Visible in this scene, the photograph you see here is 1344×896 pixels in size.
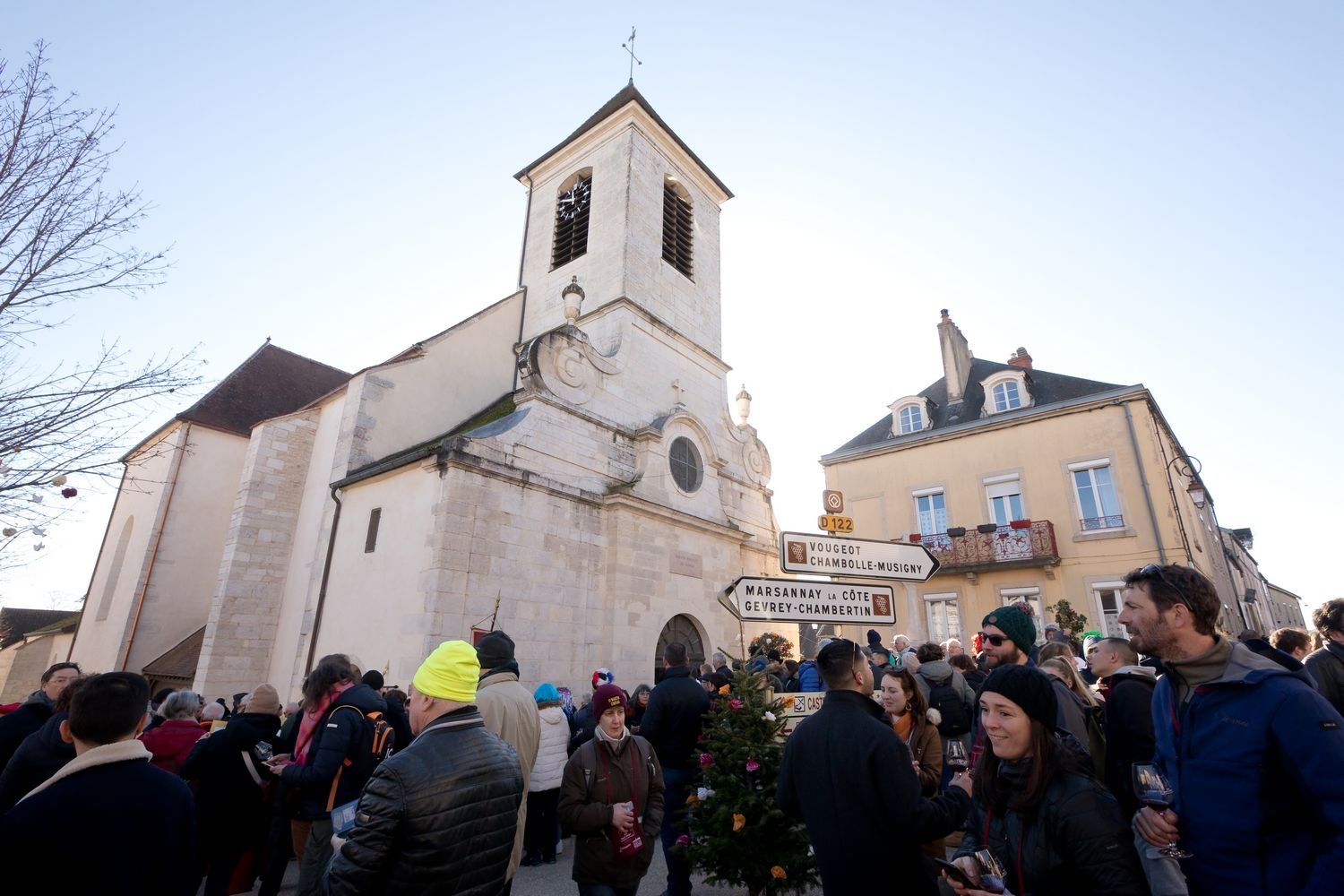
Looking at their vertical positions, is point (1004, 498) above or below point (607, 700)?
above

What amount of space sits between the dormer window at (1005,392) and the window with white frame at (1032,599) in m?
4.29

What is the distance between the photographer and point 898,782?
2.60 meters

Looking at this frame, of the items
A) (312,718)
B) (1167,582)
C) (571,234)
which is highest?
(571,234)

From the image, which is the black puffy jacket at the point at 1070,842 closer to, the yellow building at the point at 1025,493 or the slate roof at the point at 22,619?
the yellow building at the point at 1025,493

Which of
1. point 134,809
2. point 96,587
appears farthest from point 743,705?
point 96,587

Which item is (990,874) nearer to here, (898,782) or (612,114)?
(898,782)

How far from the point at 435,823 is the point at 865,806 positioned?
1.65 m

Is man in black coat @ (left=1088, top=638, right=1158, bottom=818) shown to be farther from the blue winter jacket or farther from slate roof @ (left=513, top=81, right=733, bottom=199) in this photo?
slate roof @ (left=513, top=81, right=733, bottom=199)

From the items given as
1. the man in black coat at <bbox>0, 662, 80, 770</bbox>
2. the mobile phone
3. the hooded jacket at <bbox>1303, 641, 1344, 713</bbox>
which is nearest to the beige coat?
the man in black coat at <bbox>0, 662, 80, 770</bbox>

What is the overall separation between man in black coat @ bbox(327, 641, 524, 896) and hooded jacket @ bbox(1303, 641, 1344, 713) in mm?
4086

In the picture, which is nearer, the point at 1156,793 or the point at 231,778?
the point at 1156,793

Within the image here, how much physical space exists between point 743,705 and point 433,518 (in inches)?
253

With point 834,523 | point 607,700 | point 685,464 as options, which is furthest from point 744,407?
point 607,700

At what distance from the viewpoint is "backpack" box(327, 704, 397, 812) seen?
4012 mm
